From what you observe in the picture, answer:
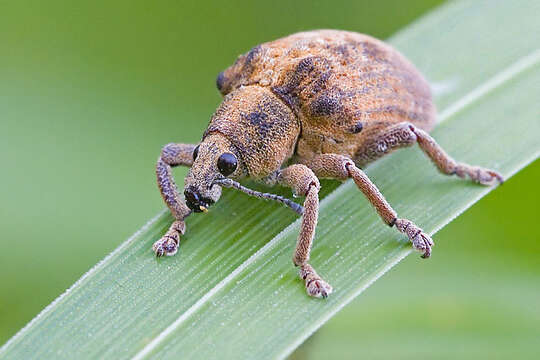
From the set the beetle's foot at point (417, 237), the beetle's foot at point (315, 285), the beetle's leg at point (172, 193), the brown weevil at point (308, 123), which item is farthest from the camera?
the brown weevil at point (308, 123)

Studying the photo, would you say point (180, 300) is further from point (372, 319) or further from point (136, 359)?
point (372, 319)

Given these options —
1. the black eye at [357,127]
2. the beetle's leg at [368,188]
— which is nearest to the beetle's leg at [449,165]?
the black eye at [357,127]

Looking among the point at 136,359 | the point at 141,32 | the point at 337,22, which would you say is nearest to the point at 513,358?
the point at 136,359

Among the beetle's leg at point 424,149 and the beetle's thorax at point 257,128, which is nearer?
the beetle's thorax at point 257,128

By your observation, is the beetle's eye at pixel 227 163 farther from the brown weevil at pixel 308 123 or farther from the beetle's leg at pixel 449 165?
the beetle's leg at pixel 449 165

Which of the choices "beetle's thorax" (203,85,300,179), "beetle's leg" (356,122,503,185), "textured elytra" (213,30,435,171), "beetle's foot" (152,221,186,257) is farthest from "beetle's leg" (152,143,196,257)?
"beetle's leg" (356,122,503,185)
